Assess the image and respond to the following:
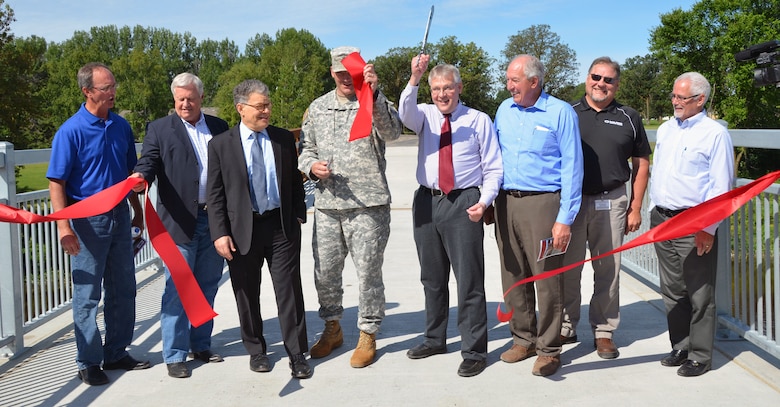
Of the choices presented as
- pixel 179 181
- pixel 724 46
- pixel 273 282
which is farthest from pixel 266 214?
pixel 724 46

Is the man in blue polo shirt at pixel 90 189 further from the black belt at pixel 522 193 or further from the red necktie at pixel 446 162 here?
the black belt at pixel 522 193

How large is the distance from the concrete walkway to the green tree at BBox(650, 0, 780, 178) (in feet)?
143

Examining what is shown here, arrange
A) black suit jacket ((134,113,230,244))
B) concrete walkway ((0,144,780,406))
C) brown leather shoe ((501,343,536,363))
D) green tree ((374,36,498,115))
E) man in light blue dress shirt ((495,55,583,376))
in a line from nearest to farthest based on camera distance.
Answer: concrete walkway ((0,144,780,406))
man in light blue dress shirt ((495,55,583,376))
black suit jacket ((134,113,230,244))
brown leather shoe ((501,343,536,363))
green tree ((374,36,498,115))

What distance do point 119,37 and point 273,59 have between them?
67208mm

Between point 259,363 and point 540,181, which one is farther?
point 259,363

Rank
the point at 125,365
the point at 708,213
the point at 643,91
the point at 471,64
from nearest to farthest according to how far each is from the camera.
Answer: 1. the point at 708,213
2. the point at 125,365
3. the point at 471,64
4. the point at 643,91

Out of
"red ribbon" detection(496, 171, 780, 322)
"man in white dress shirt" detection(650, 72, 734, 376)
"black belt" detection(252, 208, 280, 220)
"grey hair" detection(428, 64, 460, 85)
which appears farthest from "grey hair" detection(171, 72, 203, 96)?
"man in white dress shirt" detection(650, 72, 734, 376)

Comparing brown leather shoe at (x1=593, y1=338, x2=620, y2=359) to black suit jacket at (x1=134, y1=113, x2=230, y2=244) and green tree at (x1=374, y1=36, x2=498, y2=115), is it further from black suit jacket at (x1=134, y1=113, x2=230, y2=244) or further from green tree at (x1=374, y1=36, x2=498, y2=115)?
green tree at (x1=374, y1=36, x2=498, y2=115)

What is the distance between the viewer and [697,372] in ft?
13.4

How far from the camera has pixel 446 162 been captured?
423cm

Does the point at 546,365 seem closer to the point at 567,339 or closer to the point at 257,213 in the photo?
the point at 567,339

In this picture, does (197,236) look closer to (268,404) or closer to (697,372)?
(268,404)

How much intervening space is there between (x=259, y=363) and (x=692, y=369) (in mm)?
2588

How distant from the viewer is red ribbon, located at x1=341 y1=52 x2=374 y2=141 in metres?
4.02
